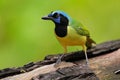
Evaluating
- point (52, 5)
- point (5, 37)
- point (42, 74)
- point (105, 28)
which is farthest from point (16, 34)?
point (42, 74)

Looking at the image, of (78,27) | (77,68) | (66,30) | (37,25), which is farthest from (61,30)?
(37,25)

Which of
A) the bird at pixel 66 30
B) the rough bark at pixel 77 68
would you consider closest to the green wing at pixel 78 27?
the bird at pixel 66 30

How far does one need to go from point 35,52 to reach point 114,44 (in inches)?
53.4

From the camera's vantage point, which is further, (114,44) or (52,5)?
(52,5)

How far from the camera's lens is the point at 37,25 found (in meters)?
6.11

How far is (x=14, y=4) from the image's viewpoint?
6.26 metres

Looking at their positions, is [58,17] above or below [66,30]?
above

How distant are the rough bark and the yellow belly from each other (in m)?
0.12

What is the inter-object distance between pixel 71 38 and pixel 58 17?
192 millimetres

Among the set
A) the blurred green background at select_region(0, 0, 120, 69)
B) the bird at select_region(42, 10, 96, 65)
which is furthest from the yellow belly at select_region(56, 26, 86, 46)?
the blurred green background at select_region(0, 0, 120, 69)

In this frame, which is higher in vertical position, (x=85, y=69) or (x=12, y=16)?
(x=12, y=16)

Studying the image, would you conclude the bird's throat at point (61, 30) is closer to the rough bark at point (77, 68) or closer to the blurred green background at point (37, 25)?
the rough bark at point (77, 68)

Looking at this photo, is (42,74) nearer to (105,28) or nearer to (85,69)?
(85,69)

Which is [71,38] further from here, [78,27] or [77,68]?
[77,68]
